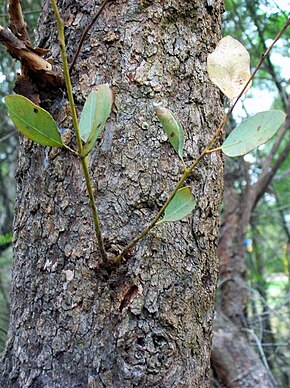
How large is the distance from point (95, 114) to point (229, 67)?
15 cm

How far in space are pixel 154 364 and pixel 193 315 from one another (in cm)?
8

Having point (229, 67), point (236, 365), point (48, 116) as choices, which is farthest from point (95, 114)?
point (236, 365)

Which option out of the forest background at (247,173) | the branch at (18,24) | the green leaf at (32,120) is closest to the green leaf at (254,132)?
the green leaf at (32,120)

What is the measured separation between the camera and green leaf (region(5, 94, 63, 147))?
48 cm

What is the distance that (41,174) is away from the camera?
632 mm

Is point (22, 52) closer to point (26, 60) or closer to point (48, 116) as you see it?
point (26, 60)

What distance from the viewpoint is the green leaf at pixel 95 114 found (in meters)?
0.46

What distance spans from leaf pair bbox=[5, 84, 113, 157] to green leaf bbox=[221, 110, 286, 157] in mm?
125

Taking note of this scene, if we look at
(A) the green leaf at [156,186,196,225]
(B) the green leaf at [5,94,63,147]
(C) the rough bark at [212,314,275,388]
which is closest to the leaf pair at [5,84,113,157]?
(B) the green leaf at [5,94,63,147]

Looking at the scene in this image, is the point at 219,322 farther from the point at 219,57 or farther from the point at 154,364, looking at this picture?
the point at 219,57

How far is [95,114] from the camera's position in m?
0.48

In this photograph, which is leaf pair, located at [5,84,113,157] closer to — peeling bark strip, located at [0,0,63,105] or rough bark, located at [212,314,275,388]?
peeling bark strip, located at [0,0,63,105]

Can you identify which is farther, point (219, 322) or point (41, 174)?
point (219, 322)

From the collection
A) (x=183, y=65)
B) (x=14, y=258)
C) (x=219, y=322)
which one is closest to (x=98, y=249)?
(x=14, y=258)
